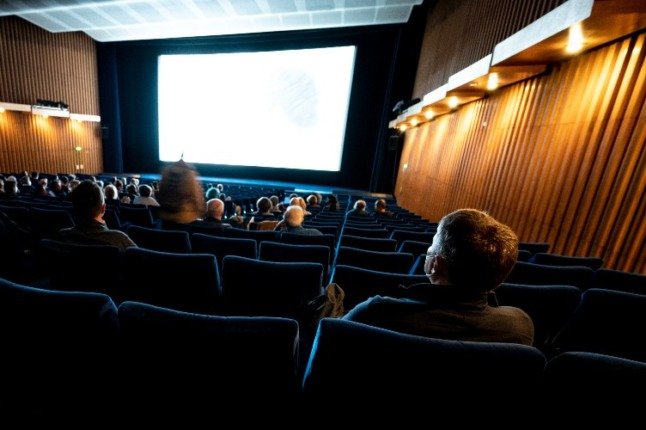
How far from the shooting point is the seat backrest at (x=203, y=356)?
934mm

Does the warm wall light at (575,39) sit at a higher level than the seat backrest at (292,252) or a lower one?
higher

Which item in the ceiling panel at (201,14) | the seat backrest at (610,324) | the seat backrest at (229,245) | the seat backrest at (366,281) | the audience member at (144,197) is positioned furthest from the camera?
the ceiling panel at (201,14)

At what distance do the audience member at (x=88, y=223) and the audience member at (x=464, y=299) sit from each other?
7.21ft

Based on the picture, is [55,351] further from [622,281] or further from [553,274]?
[622,281]

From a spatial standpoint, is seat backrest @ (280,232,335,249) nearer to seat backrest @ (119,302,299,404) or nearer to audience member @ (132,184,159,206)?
seat backrest @ (119,302,299,404)

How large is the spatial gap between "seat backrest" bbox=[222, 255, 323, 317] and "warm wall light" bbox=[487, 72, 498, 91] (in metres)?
5.95

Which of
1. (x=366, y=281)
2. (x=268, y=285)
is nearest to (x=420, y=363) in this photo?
(x=366, y=281)

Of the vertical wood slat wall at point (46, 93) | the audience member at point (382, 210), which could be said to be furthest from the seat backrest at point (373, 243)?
the vertical wood slat wall at point (46, 93)

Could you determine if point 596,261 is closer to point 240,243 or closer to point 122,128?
point 240,243

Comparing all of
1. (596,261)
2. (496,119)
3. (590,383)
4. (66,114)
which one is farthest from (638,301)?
(66,114)

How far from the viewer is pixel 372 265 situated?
257 cm

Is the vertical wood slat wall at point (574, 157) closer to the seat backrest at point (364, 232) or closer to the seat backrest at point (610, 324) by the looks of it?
the seat backrest at point (610, 324)

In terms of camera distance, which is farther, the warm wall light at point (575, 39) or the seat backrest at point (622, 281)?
the warm wall light at point (575, 39)

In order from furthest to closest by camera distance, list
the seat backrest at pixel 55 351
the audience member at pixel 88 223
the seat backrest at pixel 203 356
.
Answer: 1. the audience member at pixel 88 223
2. the seat backrest at pixel 55 351
3. the seat backrest at pixel 203 356
